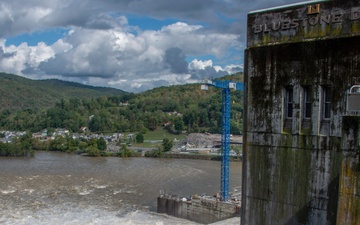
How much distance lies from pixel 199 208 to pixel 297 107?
27507 mm

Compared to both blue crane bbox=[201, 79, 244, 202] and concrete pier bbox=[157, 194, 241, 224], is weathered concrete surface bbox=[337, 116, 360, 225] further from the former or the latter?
blue crane bbox=[201, 79, 244, 202]

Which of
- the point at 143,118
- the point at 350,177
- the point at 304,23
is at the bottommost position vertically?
the point at 350,177

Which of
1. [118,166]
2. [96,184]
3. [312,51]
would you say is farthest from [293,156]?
[118,166]

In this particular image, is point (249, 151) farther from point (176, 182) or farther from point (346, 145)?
point (176, 182)

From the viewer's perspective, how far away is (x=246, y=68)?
39.4 ft

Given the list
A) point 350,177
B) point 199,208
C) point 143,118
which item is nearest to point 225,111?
point 199,208

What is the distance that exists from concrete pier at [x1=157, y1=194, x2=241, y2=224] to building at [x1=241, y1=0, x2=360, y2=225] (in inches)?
964

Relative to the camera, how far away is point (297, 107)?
10.9m

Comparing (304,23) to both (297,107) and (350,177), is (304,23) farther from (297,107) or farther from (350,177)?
(350,177)

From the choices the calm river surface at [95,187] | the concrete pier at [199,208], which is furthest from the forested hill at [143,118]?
the concrete pier at [199,208]

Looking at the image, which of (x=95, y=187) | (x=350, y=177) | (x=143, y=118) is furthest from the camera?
(x=143, y=118)

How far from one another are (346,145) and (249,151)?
3775 mm

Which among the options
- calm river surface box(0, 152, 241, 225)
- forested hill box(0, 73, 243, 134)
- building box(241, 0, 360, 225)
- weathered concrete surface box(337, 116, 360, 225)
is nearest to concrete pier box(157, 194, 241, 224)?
calm river surface box(0, 152, 241, 225)

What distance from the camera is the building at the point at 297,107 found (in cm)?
1016
